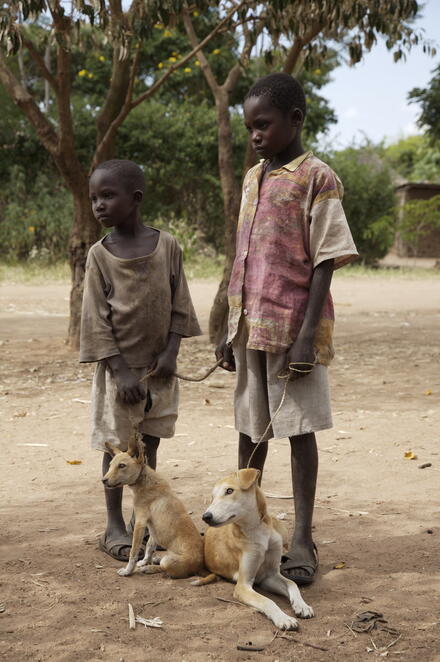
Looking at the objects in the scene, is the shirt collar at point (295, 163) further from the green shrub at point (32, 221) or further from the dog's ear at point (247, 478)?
the green shrub at point (32, 221)

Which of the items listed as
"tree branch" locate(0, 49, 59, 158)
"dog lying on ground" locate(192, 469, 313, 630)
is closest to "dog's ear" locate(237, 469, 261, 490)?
"dog lying on ground" locate(192, 469, 313, 630)

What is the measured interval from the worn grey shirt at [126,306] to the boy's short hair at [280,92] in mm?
736

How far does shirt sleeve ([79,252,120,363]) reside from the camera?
A: 318 centimetres

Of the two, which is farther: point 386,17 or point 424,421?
point 386,17

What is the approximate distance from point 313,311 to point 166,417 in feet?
2.66

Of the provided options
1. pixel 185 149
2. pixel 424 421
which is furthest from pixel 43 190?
pixel 424 421

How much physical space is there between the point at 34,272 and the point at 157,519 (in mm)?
15390

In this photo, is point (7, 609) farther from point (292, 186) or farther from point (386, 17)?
point (386, 17)

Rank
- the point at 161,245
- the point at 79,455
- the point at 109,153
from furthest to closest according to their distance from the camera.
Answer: the point at 109,153 < the point at 79,455 < the point at 161,245

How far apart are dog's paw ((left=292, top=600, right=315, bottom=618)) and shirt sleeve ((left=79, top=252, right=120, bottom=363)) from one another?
1.20m

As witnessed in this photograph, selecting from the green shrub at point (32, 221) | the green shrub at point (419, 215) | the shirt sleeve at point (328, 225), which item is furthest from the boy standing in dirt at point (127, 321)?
the green shrub at point (419, 215)

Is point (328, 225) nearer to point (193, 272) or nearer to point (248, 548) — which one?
point (248, 548)

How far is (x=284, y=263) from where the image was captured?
3020mm

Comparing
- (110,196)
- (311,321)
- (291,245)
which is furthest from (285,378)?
(110,196)
